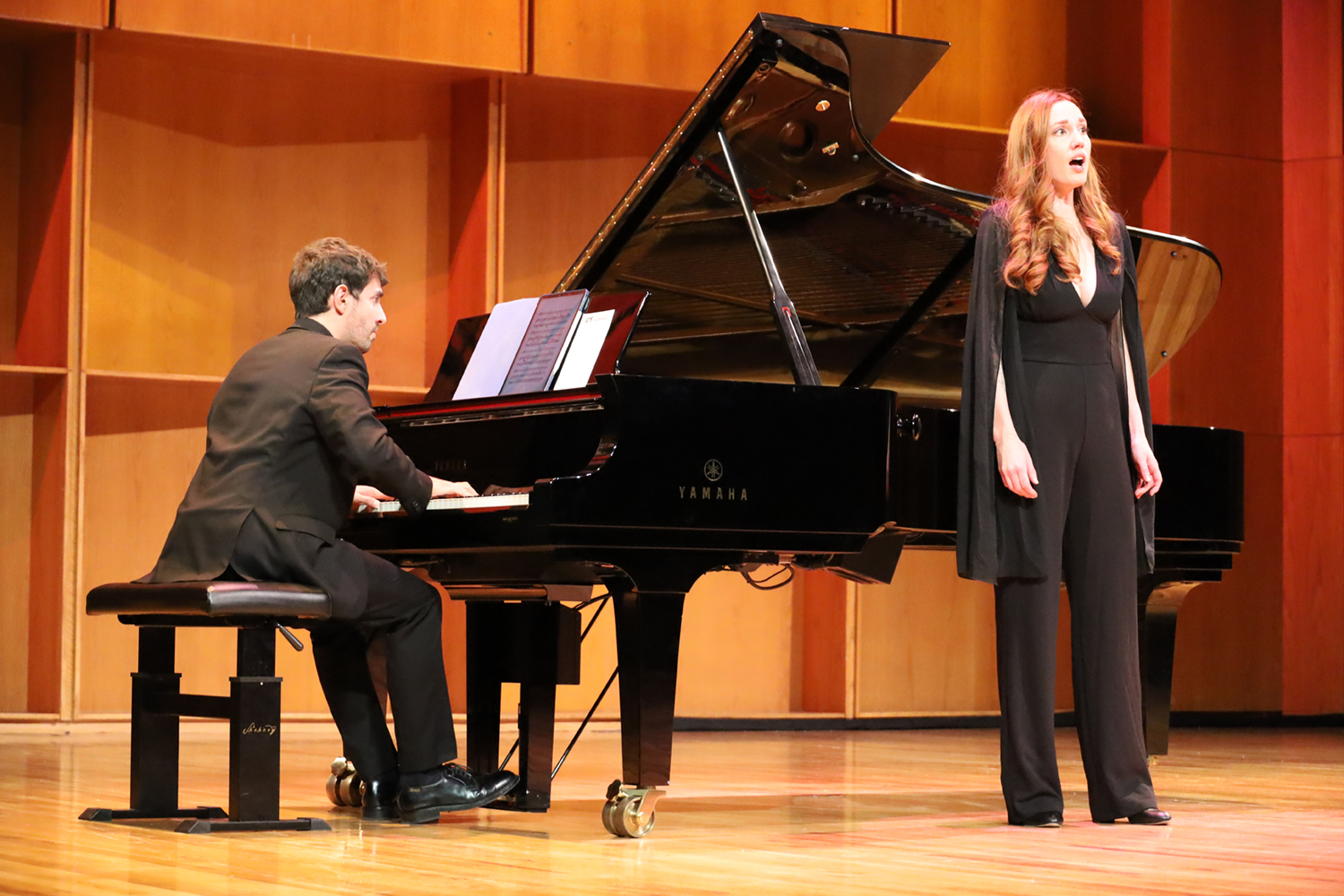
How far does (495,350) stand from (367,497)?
1.42 feet

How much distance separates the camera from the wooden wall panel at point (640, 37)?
640cm

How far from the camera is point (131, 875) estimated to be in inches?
105

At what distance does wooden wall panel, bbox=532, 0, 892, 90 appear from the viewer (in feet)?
21.0

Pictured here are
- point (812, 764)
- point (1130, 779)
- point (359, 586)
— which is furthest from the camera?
point (812, 764)

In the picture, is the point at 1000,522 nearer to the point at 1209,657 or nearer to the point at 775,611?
the point at 775,611

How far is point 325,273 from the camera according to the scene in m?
3.52

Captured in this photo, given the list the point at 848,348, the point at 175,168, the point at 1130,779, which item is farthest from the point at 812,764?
the point at 175,168

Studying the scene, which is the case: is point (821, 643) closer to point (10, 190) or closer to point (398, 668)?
point (10, 190)

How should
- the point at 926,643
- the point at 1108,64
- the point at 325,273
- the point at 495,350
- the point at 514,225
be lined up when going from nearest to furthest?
the point at 325,273 < the point at 495,350 < the point at 514,225 < the point at 926,643 < the point at 1108,64

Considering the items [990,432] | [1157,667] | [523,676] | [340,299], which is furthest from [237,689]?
[1157,667]

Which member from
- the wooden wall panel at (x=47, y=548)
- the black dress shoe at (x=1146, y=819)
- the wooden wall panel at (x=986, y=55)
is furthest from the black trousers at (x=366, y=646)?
the wooden wall panel at (x=986, y=55)

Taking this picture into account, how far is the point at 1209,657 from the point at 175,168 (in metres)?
4.70

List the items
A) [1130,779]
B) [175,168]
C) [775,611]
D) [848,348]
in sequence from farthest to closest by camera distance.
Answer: [775,611], [175,168], [848,348], [1130,779]

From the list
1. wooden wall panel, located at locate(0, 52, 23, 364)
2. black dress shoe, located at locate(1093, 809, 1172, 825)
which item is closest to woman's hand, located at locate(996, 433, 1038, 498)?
black dress shoe, located at locate(1093, 809, 1172, 825)
